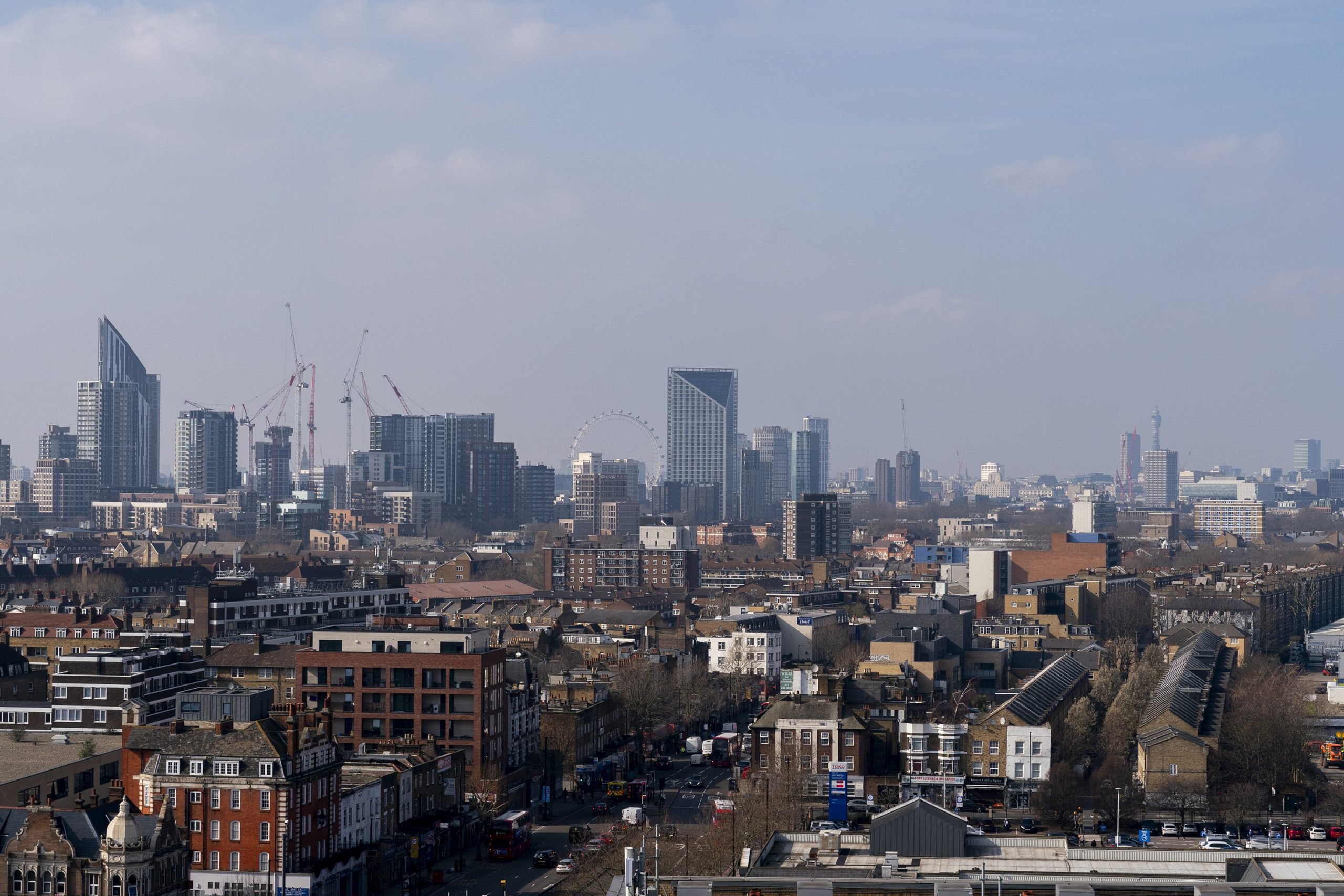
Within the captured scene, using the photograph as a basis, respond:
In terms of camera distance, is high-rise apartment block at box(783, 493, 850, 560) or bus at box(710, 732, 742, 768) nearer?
bus at box(710, 732, 742, 768)

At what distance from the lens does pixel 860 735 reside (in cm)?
5162

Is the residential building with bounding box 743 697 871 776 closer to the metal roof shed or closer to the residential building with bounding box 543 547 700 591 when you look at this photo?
the metal roof shed

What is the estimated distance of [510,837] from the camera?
4400 cm

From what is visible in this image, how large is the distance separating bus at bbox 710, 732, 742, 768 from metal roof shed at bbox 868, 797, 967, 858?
2901 cm

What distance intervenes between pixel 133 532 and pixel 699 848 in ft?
494

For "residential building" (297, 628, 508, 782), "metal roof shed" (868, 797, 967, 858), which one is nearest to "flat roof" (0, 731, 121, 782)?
"residential building" (297, 628, 508, 782)

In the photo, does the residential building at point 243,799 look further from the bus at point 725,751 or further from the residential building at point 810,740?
the bus at point 725,751

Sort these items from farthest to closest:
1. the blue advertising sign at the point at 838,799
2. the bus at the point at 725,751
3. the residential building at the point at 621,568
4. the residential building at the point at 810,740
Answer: the residential building at the point at 621,568 → the bus at the point at 725,751 → the residential building at the point at 810,740 → the blue advertising sign at the point at 838,799

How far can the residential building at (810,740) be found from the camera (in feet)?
169

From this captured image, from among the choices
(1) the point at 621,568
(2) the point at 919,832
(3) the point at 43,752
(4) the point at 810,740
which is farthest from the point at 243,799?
(1) the point at 621,568

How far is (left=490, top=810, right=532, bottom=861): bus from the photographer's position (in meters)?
43.8

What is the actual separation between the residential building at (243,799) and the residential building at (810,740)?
621 inches

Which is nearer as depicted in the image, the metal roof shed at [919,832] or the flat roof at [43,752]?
the metal roof shed at [919,832]

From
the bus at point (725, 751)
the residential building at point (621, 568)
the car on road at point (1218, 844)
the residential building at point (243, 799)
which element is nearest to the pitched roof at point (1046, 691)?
the bus at point (725, 751)
